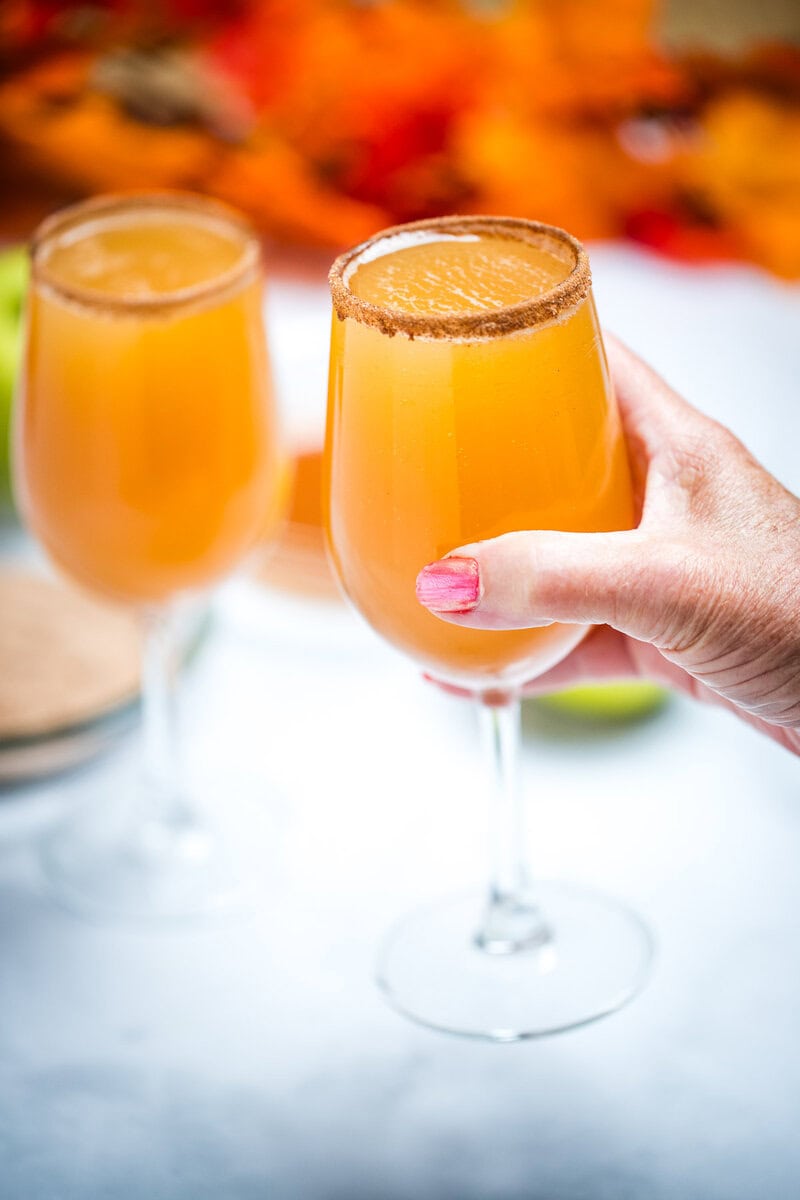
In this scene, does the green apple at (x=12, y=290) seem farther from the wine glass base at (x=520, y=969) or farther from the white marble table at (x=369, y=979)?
the wine glass base at (x=520, y=969)

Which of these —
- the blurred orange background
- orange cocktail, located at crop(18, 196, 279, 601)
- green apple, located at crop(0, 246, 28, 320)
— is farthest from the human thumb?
the blurred orange background

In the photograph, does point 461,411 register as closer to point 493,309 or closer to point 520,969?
point 493,309

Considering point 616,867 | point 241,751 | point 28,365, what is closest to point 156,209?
point 28,365

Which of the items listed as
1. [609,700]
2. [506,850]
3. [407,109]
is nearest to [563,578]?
[506,850]

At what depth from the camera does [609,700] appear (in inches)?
43.2

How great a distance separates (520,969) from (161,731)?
0.30 m

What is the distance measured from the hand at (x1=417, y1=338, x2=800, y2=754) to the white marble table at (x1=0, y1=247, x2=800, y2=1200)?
0.21 m

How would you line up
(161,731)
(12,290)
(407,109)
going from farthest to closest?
(407,109) < (12,290) < (161,731)

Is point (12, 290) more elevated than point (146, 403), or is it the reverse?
point (146, 403)

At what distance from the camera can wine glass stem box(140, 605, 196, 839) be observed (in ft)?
3.42

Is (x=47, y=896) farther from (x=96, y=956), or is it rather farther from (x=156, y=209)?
(x=156, y=209)

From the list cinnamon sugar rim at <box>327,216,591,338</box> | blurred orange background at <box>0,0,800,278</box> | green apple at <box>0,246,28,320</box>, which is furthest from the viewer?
blurred orange background at <box>0,0,800,278</box>

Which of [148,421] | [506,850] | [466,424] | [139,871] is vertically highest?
[466,424]

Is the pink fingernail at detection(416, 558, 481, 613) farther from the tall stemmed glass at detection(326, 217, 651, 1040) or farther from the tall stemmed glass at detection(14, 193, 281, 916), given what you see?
the tall stemmed glass at detection(14, 193, 281, 916)
